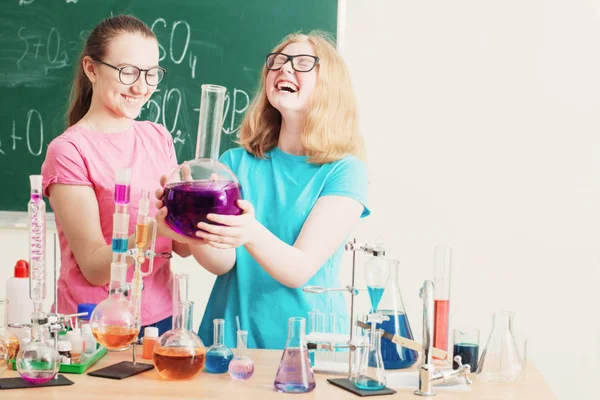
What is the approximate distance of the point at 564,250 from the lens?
3.03 m

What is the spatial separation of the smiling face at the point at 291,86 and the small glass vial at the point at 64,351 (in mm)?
809

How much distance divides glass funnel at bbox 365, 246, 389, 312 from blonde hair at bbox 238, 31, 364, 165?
489mm

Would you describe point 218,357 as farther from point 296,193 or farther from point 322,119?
point 322,119

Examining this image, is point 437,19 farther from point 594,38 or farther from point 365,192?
point 365,192

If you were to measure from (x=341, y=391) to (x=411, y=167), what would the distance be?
1.66 m

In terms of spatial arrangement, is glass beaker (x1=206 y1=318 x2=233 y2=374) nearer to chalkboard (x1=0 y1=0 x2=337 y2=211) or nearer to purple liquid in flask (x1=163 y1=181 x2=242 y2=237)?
purple liquid in flask (x1=163 y1=181 x2=242 y2=237)

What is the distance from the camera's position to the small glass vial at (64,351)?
5.38 feet

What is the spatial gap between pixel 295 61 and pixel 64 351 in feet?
3.11

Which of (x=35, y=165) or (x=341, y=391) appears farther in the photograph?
(x=35, y=165)

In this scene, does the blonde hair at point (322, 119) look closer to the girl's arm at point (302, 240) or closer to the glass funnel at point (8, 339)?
the girl's arm at point (302, 240)

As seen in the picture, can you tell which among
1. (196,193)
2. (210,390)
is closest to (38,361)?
(210,390)

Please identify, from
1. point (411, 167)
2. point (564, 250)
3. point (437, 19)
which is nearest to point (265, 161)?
point (411, 167)

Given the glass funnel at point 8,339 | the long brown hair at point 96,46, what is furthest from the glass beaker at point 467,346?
the long brown hair at point 96,46

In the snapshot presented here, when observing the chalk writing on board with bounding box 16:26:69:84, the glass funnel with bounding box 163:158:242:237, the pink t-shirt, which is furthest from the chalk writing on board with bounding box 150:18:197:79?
the glass funnel with bounding box 163:158:242:237
